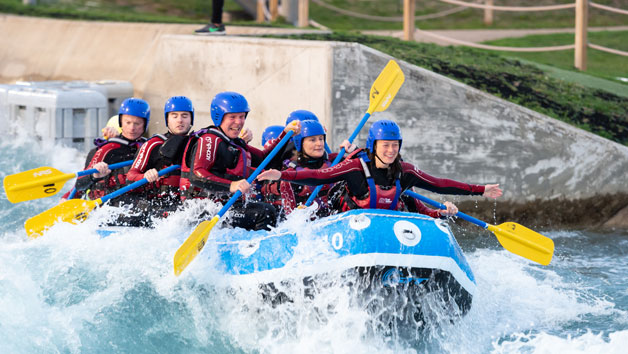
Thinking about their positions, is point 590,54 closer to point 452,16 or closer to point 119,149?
point 452,16

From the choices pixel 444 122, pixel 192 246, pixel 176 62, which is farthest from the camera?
pixel 176 62

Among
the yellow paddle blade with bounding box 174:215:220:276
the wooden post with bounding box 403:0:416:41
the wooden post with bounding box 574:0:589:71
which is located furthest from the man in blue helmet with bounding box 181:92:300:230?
the wooden post with bounding box 574:0:589:71

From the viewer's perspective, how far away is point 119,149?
786 cm

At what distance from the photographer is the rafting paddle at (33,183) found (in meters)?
7.68

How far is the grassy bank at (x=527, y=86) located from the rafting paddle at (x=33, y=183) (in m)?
4.09

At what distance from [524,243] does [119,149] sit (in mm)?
3544

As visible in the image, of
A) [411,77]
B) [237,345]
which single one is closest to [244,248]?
[237,345]

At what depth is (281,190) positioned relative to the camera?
23.8 ft

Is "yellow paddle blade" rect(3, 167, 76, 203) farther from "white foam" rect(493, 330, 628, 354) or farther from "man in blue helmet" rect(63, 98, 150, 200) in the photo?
"white foam" rect(493, 330, 628, 354)

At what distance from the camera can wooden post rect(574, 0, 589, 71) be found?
11.7 meters

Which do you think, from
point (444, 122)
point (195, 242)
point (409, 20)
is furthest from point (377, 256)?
point (409, 20)

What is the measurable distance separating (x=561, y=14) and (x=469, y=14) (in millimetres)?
1908

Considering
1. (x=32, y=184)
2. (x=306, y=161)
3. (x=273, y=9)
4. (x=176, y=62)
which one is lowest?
(x=32, y=184)

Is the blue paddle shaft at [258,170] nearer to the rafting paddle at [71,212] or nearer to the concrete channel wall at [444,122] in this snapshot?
the rafting paddle at [71,212]
